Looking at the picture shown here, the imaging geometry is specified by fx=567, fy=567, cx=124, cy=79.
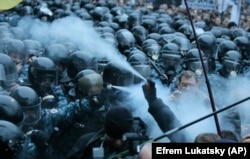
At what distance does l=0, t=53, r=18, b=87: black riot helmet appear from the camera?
227 inches

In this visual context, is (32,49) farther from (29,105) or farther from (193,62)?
(29,105)

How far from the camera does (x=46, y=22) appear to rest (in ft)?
42.0

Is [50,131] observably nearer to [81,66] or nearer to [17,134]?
[17,134]

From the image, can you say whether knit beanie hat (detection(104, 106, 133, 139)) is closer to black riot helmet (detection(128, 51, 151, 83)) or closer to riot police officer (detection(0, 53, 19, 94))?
riot police officer (detection(0, 53, 19, 94))

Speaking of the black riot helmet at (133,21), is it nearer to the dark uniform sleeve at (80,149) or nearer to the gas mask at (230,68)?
the gas mask at (230,68)

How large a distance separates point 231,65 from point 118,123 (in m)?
3.82

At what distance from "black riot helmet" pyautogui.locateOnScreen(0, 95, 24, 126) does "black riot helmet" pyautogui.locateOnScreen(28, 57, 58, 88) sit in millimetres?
1350

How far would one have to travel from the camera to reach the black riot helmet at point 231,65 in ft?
23.5

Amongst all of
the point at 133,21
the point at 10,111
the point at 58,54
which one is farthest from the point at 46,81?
the point at 133,21

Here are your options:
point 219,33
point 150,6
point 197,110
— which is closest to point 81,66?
point 197,110

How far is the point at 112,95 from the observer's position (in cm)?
514

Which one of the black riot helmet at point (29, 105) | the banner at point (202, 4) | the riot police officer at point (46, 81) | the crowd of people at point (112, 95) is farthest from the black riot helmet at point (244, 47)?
the banner at point (202, 4)

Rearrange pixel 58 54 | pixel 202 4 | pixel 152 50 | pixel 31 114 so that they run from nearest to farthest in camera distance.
Answer: pixel 31 114, pixel 58 54, pixel 152 50, pixel 202 4

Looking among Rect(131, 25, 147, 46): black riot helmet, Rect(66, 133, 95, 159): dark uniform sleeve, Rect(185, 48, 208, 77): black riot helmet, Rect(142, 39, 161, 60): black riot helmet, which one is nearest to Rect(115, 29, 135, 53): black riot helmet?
Rect(142, 39, 161, 60): black riot helmet
